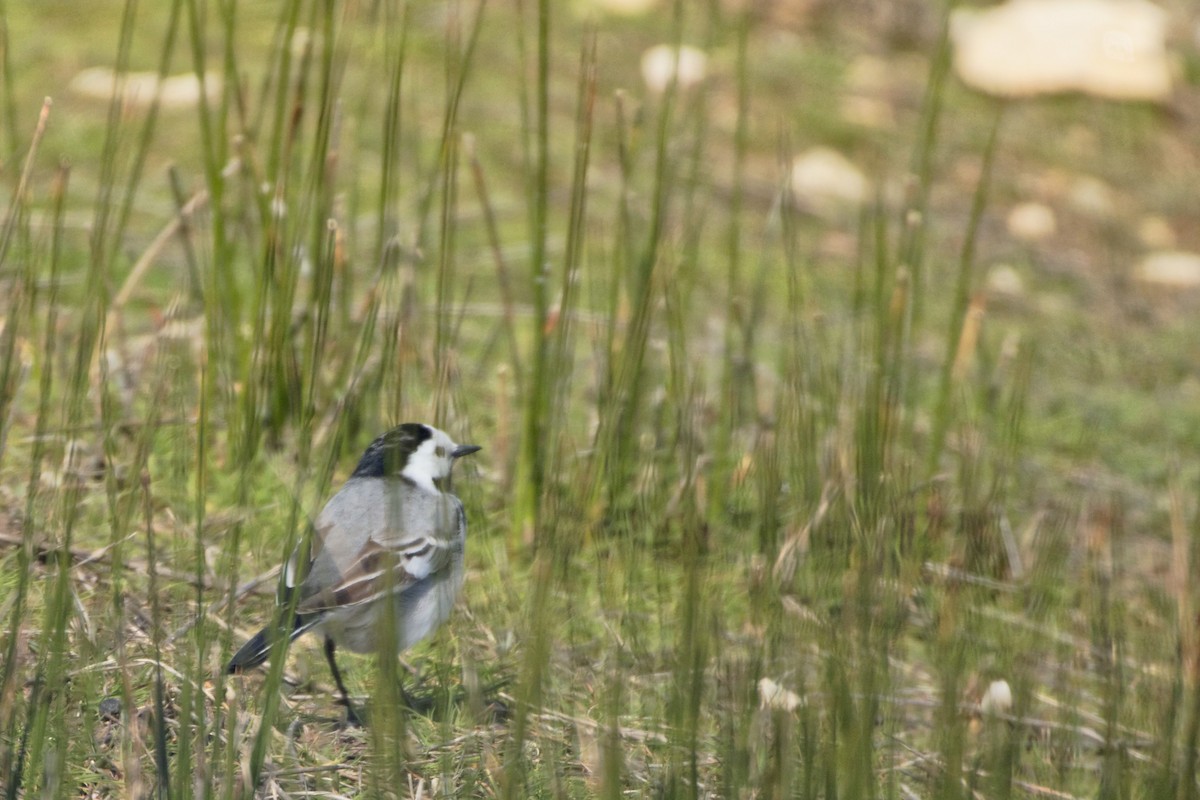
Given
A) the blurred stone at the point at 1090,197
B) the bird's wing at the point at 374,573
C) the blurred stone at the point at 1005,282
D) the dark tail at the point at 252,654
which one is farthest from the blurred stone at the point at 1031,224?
the dark tail at the point at 252,654

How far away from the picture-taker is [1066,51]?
24.4 feet

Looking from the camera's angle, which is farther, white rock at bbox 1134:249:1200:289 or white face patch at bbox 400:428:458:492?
white rock at bbox 1134:249:1200:289

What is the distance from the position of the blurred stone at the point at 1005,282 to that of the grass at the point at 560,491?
0.67 feet

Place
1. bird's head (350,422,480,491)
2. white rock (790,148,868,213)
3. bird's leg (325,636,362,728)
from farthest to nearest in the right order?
1. white rock (790,148,868,213)
2. bird's head (350,422,480,491)
3. bird's leg (325,636,362,728)

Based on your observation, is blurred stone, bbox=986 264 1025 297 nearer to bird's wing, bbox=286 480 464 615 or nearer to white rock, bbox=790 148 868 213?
white rock, bbox=790 148 868 213

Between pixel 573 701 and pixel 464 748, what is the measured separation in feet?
0.84

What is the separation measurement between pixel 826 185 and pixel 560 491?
13.7 feet

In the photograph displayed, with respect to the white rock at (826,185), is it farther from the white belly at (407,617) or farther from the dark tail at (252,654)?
the dark tail at (252,654)

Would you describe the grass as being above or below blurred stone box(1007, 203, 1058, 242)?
below

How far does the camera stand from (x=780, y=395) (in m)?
2.86

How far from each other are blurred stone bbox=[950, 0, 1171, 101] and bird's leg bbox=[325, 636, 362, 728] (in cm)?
566

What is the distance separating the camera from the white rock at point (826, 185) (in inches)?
252

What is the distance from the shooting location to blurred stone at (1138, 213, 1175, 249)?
264 inches

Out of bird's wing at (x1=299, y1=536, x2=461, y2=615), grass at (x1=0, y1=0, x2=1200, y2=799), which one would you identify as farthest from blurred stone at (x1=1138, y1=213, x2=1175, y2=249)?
bird's wing at (x1=299, y1=536, x2=461, y2=615)
